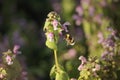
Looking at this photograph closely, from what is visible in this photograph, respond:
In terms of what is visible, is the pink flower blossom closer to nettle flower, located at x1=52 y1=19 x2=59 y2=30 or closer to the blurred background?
nettle flower, located at x1=52 y1=19 x2=59 y2=30

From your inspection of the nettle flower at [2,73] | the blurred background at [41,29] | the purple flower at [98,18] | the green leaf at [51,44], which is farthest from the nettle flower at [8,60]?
the purple flower at [98,18]

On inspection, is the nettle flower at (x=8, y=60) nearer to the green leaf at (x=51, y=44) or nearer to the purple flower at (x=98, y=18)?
the green leaf at (x=51, y=44)

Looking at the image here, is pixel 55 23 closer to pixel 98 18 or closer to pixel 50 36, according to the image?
pixel 50 36

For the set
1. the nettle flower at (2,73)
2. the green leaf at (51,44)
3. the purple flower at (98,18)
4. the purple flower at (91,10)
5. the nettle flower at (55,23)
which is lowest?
the nettle flower at (2,73)

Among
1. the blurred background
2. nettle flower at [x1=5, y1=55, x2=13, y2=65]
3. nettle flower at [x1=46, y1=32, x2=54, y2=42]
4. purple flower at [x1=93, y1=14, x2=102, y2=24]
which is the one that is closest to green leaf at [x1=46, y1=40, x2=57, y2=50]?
nettle flower at [x1=46, y1=32, x2=54, y2=42]

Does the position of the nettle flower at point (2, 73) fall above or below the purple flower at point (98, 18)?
below

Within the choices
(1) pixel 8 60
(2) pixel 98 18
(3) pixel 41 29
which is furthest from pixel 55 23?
(3) pixel 41 29

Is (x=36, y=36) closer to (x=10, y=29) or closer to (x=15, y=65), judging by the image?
(x=10, y=29)

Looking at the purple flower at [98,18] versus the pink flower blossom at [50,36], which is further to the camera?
the purple flower at [98,18]
